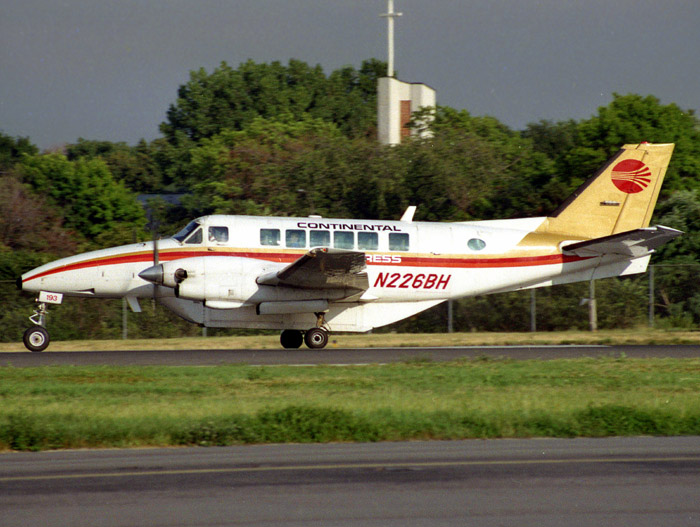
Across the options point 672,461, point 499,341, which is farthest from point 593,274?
point 672,461

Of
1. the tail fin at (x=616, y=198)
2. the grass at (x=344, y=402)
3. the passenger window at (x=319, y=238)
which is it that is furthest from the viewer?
the tail fin at (x=616, y=198)

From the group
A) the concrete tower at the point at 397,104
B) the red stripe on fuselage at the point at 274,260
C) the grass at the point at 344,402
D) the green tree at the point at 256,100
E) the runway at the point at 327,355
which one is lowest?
the grass at the point at 344,402

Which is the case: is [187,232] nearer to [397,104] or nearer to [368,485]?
[368,485]

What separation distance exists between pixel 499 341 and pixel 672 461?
15.6 metres

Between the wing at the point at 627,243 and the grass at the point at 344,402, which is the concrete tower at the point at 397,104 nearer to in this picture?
the wing at the point at 627,243

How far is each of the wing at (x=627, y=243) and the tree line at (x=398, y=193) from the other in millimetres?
6757

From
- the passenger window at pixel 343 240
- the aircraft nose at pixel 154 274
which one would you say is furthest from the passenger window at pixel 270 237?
the aircraft nose at pixel 154 274

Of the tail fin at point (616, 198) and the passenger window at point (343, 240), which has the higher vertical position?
the tail fin at point (616, 198)

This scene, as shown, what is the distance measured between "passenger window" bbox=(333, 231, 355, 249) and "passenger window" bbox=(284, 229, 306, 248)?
752 millimetres

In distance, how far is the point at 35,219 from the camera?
39.9m

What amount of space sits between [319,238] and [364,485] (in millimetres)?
13726

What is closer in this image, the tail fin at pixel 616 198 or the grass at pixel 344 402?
the grass at pixel 344 402

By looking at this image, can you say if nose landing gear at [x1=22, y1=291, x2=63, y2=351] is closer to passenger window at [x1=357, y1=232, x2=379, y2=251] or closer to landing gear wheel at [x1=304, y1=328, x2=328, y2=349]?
landing gear wheel at [x1=304, y1=328, x2=328, y2=349]

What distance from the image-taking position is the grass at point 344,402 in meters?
10.4
